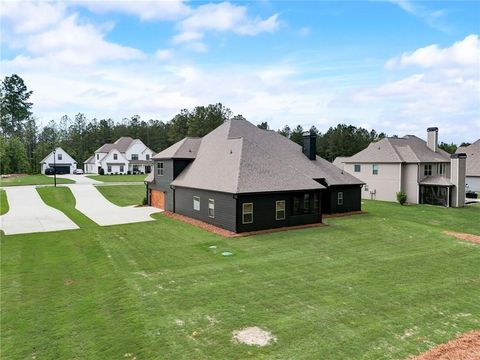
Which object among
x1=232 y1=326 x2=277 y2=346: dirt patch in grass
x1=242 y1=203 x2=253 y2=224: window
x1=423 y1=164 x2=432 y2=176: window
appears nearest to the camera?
x1=232 y1=326 x2=277 y2=346: dirt patch in grass

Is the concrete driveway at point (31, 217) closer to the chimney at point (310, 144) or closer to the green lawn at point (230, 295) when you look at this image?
the green lawn at point (230, 295)

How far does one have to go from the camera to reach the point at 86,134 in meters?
97.4

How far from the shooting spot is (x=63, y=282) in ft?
39.2

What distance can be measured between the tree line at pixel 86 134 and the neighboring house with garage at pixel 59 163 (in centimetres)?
300

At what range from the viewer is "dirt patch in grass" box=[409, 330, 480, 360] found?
7.58m

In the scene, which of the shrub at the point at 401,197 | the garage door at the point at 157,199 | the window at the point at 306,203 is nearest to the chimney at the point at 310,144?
the window at the point at 306,203

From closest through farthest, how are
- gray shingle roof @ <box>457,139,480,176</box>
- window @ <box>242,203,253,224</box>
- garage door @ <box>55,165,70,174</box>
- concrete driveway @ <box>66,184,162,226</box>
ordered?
window @ <box>242,203,253,224</box> → concrete driveway @ <box>66,184,162,226</box> → gray shingle roof @ <box>457,139,480,176</box> → garage door @ <box>55,165,70,174</box>

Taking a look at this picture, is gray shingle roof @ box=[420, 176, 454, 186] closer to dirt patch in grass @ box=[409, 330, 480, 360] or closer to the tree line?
dirt patch in grass @ box=[409, 330, 480, 360]

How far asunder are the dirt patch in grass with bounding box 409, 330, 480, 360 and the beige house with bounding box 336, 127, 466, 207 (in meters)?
29.6

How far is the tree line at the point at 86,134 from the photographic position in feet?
238

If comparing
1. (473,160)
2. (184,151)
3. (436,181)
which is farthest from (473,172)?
(184,151)

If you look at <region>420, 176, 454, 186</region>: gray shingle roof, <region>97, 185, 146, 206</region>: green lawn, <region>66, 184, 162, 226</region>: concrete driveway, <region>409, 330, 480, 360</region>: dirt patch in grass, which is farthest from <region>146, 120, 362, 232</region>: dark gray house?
<region>409, 330, 480, 360</region>: dirt patch in grass

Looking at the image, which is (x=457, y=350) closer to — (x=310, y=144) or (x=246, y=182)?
(x=246, y=182)

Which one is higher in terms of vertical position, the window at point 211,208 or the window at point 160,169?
the window at point 160,169
